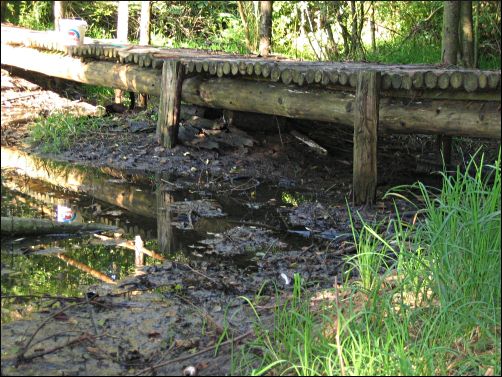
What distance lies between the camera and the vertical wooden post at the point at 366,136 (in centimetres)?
659

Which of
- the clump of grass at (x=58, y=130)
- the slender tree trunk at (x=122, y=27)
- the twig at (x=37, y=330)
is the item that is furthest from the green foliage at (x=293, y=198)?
the slender tree trunk at (x=122, y=27)

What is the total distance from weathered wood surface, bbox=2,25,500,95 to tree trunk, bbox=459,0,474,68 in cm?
288

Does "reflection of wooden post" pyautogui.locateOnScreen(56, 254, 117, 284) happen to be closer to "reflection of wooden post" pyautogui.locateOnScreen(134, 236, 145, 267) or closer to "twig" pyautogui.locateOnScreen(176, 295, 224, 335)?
"reflection of wooden post" pyautogui.locateOnScreen(134, 236, 145, 267)

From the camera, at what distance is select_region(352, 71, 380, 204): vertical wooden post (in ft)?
21.6

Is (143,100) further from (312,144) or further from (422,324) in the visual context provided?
(422,324)

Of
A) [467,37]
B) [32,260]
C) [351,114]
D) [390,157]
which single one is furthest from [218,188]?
[467,37]

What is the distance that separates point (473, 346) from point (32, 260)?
2.79 metres

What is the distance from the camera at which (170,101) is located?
8633 millimetres

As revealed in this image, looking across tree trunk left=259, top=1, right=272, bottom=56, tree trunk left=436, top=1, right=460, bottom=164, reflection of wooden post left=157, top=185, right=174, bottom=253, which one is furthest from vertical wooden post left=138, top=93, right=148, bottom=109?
tree trunk left=436, top=1, right=460, bottom=164

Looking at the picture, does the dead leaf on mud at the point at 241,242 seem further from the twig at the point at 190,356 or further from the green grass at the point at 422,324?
the twig at the point at 190,356

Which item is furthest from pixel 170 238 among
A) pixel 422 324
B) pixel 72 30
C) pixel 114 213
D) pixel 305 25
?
pixel 305 25

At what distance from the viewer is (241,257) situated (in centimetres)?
545

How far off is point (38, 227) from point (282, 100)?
121 inches

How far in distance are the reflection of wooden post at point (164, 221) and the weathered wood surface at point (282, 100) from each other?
137 cm
